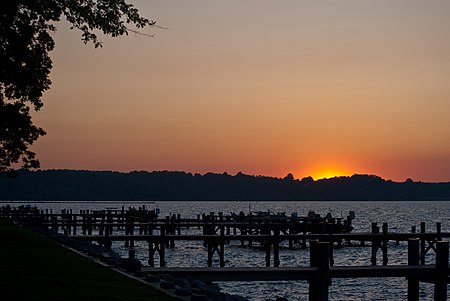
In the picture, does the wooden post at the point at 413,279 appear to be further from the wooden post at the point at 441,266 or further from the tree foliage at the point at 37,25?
the tree foliage at the point at 37,25

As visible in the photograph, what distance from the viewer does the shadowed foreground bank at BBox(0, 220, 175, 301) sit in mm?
13102

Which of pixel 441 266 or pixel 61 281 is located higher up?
pixel 61 281

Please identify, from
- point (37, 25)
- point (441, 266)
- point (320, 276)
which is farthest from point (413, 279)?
point (37, 25)

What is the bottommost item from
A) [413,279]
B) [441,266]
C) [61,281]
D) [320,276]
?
[413,279]

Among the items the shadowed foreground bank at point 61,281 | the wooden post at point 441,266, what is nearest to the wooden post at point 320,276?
the wooden post at point 441,266

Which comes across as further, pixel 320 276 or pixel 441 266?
pixel 441 266

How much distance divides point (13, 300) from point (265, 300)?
25577mm

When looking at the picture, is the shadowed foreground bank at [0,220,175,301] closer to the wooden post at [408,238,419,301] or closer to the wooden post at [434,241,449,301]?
the wooden post at [434,241,449,301]

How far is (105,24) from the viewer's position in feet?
67.6

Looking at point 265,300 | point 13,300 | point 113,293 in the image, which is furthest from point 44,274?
point 265,300

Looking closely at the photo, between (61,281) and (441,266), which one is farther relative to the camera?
(441,266)

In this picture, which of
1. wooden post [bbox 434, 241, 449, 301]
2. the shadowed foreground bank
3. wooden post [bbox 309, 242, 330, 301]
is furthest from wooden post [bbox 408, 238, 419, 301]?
the shadowed foreground bank

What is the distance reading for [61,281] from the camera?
14.9 meters

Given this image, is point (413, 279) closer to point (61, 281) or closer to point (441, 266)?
point (441, 266)
